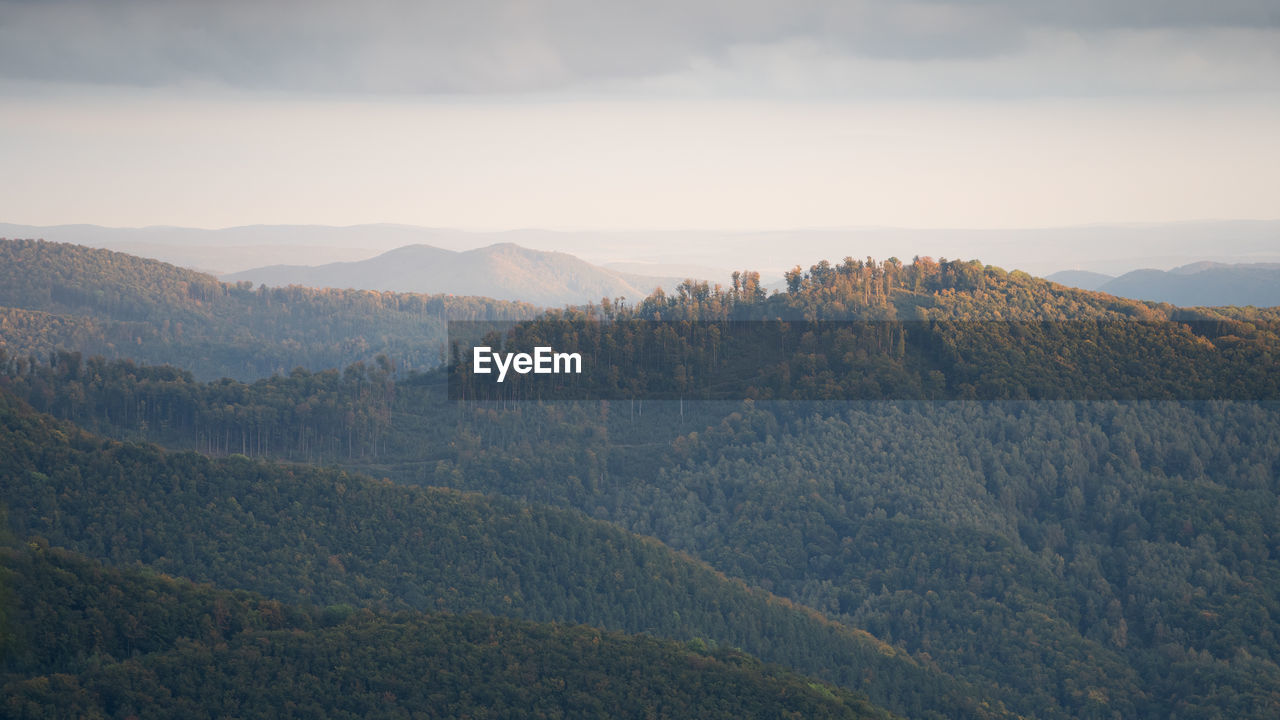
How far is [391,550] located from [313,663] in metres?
35.3

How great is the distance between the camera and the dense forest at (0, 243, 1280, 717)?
316 ft

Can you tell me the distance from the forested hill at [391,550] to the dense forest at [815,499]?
0.93ft

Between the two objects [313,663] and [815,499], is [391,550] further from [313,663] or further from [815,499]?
[815,499]

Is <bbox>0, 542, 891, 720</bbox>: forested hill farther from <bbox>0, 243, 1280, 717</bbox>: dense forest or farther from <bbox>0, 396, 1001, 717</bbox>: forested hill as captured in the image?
<bbox>0, 396, 1001, 717</bbox>: forested hill

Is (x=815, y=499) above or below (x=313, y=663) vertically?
below

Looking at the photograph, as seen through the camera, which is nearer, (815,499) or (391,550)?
(391,550)

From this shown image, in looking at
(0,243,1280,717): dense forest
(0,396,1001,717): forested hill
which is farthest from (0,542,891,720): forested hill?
(0,396,1001,717): forested hill

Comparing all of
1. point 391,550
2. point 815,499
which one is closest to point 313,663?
point 391,550

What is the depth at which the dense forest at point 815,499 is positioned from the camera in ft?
316

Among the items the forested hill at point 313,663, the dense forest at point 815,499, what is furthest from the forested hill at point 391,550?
the forested hill at point 313,663

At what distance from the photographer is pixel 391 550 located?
331ft

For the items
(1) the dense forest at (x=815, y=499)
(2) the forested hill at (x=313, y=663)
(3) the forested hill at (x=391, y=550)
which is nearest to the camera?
(2) the forested hill at (x=313, y=663)

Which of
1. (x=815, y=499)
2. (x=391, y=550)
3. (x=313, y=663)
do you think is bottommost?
(x=815, y=499)

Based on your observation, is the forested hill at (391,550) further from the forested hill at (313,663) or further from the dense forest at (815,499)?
the forested hill at (313,663)
